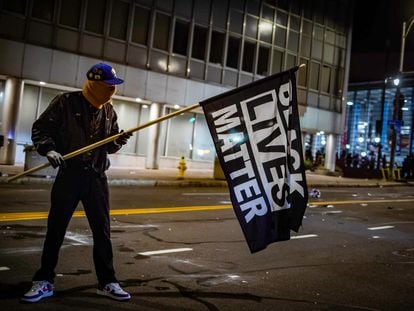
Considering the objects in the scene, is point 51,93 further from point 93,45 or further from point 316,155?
point 316,155

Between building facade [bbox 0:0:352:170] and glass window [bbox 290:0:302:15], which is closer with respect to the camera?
building facade [bbox 0:0:352:170]

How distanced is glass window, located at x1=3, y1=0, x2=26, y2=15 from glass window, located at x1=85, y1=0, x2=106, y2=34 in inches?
113

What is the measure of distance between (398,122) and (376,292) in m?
27.6

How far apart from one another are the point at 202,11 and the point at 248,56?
417 centimetres

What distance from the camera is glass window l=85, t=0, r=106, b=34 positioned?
76.9ft

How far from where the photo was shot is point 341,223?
11.4 m

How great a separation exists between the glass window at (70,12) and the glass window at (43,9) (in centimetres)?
49

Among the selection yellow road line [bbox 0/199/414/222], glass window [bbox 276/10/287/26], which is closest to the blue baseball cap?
yellow road line [bbox 0/199/414/222]

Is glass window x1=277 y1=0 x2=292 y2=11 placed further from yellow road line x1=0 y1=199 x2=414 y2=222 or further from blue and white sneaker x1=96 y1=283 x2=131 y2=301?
blue and white sneaker x1=96 y1=283 x2=131 y2=301

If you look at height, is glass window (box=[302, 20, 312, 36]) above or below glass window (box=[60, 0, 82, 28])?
above

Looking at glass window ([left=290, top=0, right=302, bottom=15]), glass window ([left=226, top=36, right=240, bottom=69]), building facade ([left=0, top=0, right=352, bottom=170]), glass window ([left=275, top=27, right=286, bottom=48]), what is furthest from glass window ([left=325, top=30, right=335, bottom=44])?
glass window ([left=226, top=36, right=240, bottom=69])

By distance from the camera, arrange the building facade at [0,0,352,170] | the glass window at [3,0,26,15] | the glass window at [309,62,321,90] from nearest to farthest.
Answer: the glass window at [3,0,26,15] < the building facade at [0,0,352,170] < the glass window at [309,62,321,90]

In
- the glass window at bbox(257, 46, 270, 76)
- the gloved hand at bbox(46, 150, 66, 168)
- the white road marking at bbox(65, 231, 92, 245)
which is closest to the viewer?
the gloved hand at bbox(46, 150, 66, 168)

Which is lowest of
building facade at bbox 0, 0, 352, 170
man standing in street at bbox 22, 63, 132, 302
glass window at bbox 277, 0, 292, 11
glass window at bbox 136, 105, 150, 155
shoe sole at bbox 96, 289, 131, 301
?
shoe sole at bbox 96, 289, 131, 301
